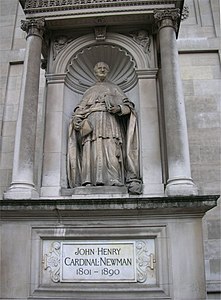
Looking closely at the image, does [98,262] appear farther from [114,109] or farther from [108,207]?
[114,109]

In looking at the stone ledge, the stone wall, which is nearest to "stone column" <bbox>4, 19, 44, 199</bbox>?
the stone ledge

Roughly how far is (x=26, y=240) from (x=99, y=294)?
1.52 meters

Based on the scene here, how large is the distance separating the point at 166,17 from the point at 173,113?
221cm

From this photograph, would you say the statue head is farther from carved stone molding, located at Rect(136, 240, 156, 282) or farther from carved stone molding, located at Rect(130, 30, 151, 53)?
carved stone molding, located at Rect(136, 240, 156, 282)

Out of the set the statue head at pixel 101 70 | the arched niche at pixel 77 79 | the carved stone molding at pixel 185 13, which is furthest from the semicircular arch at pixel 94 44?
the carved stone molding at pixel 185 13

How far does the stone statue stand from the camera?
24.9 ft

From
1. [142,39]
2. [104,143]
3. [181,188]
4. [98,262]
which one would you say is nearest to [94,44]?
[142,39]

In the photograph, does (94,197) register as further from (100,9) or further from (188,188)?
(100,9)

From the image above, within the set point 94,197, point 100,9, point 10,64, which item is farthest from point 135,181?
point 10,64

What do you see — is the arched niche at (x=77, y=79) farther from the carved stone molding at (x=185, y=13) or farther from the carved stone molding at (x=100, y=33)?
the carved stone molding at (x=185, y=13)

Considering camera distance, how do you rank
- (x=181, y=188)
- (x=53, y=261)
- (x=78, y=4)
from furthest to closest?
1. (x=78, y=4)
2. (x=181, y=188)
3. (x=53, y=261)

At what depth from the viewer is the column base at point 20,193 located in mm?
6801

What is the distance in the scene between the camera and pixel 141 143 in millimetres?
7785

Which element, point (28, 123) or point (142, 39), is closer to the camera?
point (28, 123)
